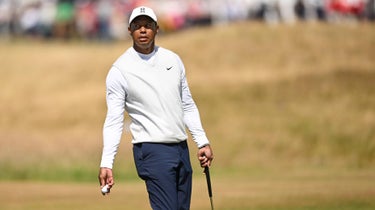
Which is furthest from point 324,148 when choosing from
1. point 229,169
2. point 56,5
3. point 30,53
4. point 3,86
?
point 56,5

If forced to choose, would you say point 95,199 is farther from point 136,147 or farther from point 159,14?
point 159,14

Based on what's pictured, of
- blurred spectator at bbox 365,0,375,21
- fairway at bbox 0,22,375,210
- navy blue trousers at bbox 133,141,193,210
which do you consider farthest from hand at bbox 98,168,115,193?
blurred spectator at bbox 365,0,375,21

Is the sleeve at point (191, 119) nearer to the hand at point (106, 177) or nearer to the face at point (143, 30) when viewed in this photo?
the face at point (143, 30)

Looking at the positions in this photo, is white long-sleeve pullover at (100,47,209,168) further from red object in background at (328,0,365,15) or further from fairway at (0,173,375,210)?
red object in background at (328,0,365,15)

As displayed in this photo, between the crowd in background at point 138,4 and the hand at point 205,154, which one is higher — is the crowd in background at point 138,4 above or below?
above

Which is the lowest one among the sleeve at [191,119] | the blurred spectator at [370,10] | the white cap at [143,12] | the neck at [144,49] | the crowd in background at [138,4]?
the sleeve at [191,119]

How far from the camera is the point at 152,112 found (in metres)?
9.48

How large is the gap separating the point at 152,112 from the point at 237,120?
81.1 feet

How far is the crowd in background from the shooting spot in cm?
4422

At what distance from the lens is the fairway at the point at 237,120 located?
22669mm

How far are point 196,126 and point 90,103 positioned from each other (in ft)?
95.5

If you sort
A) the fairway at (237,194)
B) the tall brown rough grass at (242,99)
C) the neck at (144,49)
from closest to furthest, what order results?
the neck at (144,49) → the fairway at (237,194) → the tall brown rough grass at (242,99)

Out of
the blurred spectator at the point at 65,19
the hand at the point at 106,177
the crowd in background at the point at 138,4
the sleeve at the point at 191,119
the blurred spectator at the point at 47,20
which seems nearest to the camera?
the hand at the point at 106,177

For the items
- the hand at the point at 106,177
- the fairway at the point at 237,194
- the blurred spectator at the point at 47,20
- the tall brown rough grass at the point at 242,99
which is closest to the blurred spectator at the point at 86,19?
the blurred spectator at the point at 47,20
